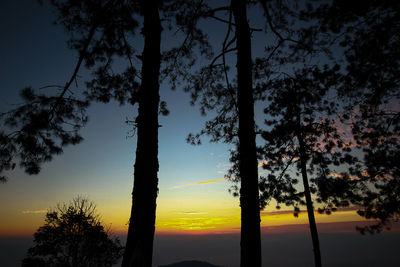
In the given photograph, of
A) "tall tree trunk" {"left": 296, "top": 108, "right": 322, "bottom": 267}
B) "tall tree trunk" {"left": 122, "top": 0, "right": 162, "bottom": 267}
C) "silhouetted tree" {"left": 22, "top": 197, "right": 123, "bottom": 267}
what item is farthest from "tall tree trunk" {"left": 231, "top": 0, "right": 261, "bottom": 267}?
"silhouetted tree" {"left": 22, "top": 197, "right": 123, "bottom": 267}

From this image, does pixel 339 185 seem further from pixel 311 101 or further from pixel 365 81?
pixel 365 81

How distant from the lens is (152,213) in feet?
11.9

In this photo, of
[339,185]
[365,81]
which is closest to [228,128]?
[365,81]

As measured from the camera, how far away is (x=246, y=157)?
458 cm

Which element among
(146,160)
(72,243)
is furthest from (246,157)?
(72,243)

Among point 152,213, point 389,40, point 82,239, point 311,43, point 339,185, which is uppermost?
point 311,43

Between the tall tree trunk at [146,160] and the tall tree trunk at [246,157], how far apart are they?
6.07ft

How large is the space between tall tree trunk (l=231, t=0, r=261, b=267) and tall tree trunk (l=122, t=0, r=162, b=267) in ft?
6.07

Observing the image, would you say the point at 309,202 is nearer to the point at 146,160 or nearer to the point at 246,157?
the point at 246,157

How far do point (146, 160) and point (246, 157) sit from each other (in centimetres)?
213

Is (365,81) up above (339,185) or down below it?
above

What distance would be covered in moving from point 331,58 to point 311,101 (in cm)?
345

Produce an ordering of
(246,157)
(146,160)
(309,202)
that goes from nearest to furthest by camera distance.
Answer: (146,160), (246,157), (309,202)

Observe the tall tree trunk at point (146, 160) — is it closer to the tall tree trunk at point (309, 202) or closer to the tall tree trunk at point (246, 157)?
the tall tree trunk at point (246, 157)
